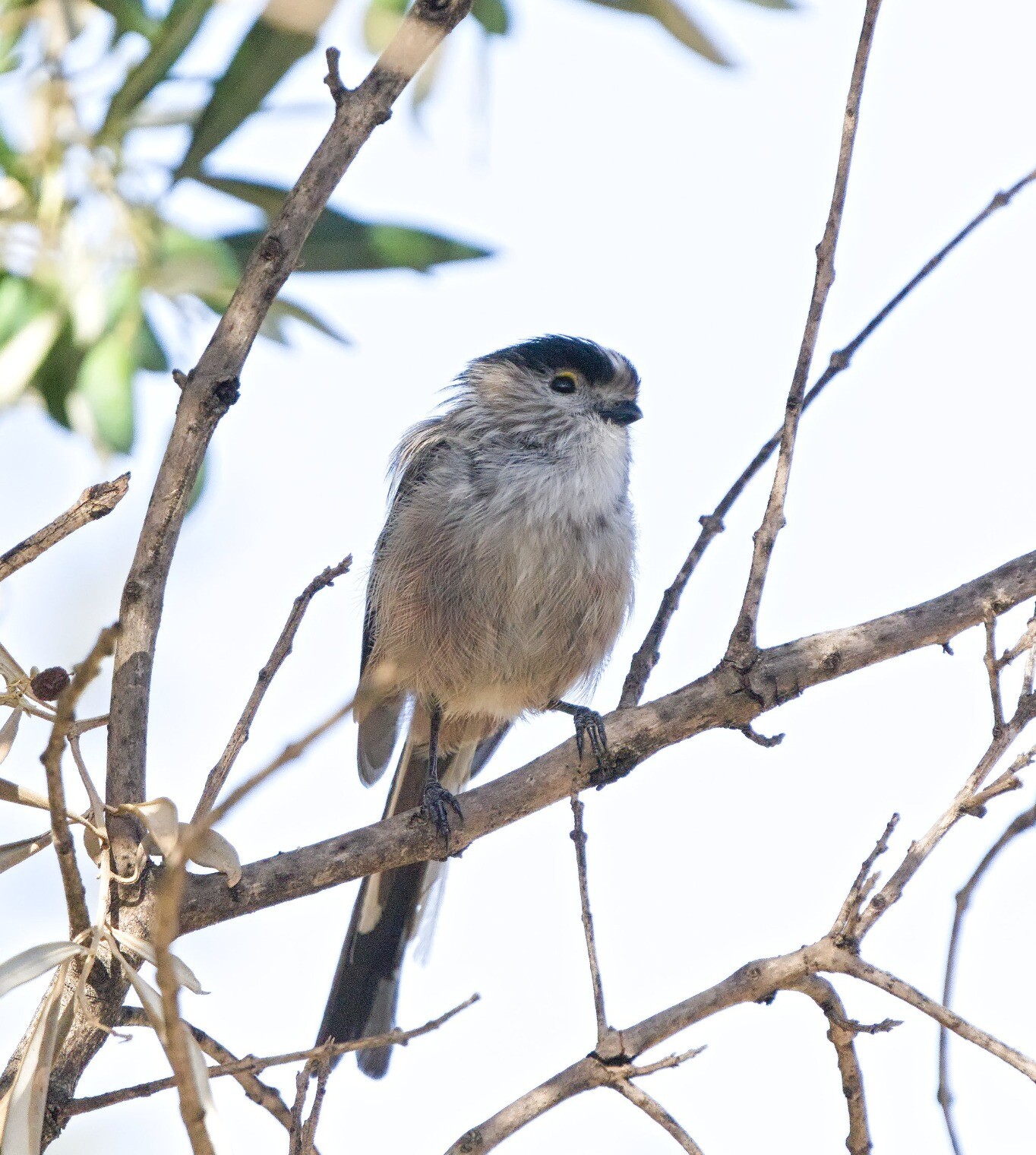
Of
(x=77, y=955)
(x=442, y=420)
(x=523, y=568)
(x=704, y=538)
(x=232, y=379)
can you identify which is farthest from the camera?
(x=442, y=420)

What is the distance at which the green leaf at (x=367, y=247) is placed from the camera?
319 centimetres

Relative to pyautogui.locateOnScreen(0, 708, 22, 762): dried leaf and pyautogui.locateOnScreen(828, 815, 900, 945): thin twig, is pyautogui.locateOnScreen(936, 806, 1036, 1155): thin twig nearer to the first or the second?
pyautogui.locateOnScreen(828, 815, 900, 945): thin twig

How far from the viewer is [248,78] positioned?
118 inches

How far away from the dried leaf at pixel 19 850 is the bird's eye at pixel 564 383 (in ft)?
7.80

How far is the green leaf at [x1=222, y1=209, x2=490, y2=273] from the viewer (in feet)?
10.5

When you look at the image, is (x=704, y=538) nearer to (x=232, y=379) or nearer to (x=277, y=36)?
(x=232, y=379)

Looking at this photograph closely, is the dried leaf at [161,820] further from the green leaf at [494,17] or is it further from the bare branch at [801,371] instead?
the green leaf at [494,17]

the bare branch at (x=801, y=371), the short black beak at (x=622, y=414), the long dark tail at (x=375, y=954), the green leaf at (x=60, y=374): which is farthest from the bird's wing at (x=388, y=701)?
the bare branch at (x=801, y=371)

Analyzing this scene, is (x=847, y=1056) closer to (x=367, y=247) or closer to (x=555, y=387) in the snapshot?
(x=367, y=247)

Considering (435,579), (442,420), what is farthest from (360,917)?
(442,420)

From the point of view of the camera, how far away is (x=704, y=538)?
2.68 metres

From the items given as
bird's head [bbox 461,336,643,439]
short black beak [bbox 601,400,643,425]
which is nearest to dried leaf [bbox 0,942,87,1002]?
bird's head [bbox 461,336,643,439]

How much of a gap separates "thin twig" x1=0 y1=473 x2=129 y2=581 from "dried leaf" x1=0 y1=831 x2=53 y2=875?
0.39 meters

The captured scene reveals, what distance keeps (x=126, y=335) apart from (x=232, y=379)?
1211 millimetres
